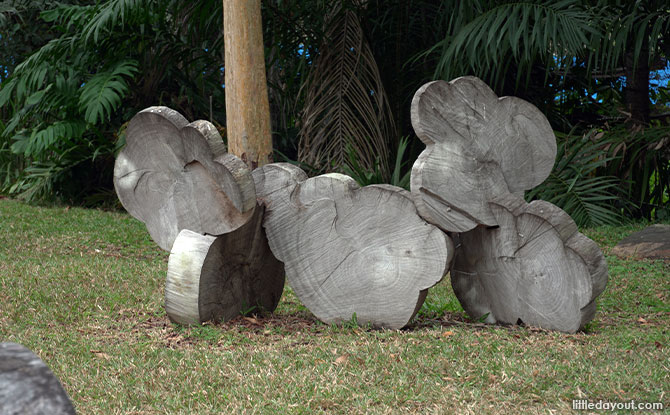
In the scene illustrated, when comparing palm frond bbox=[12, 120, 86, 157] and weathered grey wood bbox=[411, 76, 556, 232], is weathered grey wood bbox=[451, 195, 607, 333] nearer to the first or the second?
weathered grey wood bbox=[411, 76, 556, 232]

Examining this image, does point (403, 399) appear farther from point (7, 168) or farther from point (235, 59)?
point (7, 168)

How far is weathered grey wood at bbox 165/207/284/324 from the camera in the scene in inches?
146

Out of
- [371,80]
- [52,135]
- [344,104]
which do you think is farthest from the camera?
[52,135]

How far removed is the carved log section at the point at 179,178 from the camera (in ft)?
12.0

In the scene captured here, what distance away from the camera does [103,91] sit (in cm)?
808

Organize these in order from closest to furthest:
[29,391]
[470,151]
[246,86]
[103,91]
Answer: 1. [29,391]
2. [470,151]
3. [246,86]
4. [103,91]

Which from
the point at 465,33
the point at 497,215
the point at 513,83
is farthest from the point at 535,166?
the point at 513,83

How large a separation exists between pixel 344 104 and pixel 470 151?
11.7 feet

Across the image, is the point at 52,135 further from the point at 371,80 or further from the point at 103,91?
the point at 371,80

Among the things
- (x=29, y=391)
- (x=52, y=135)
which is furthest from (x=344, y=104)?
(x=29, y=391)

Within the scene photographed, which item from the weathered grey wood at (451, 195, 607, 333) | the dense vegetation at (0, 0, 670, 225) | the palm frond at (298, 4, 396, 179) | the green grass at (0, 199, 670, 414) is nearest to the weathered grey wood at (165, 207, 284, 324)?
the green grass at (0, 199, 670, 414)

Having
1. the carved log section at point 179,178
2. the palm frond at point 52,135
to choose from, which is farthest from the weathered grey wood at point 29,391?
the palm frond at point 52,135

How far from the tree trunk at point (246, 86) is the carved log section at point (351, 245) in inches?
36.9

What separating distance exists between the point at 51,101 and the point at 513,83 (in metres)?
5.76
